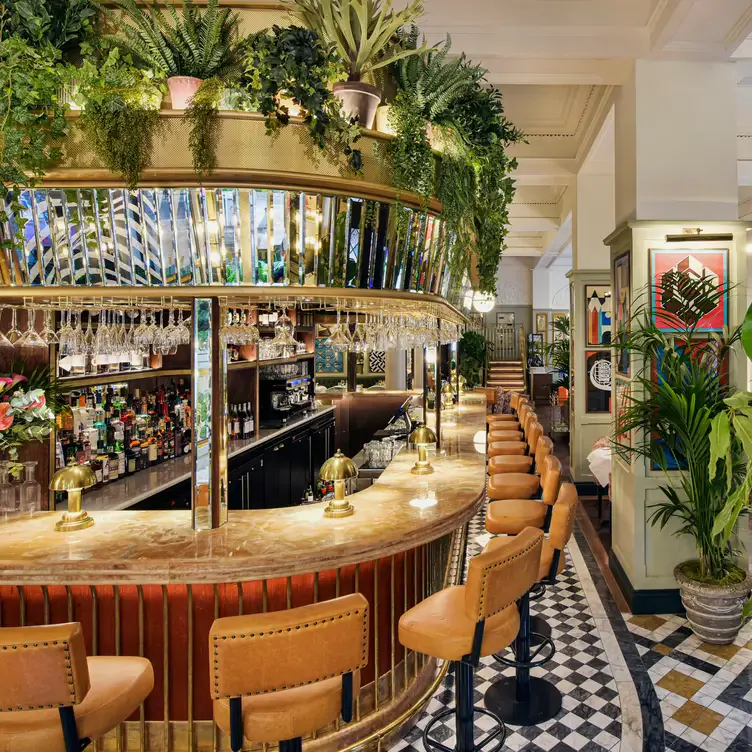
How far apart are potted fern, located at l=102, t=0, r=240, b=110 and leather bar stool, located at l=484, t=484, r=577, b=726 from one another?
2563 millimetres

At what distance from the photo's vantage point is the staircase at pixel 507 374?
1877 centimetres

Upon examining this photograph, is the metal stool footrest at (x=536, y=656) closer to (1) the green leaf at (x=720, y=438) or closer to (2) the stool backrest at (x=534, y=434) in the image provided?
(1) the green leaf at (x=720, y=438)

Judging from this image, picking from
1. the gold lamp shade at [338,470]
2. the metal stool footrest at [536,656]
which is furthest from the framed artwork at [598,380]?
the gold lamp shade at [338,470]

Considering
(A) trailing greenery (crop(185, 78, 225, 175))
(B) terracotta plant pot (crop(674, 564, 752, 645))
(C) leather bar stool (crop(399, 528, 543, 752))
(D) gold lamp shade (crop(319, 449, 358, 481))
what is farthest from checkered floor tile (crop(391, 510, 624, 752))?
(A) trailing greenery (crop(185, 78, 225, 175))

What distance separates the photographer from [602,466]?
19.5ft

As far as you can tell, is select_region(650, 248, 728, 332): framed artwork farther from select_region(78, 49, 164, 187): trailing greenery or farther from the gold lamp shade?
select_region(78, 49, 164, 187): trailing greenery

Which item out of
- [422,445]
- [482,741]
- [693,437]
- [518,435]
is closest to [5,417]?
[422,445]

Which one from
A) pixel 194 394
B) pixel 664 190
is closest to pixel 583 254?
pixel 664 190

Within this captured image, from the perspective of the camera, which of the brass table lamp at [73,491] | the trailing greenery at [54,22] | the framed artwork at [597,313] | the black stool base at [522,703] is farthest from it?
the framed artwork at [597,313]

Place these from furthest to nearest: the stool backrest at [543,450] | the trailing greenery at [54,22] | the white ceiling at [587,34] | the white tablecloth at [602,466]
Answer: the white tablecloth at [602,466], the stool backrest at [543,450], the white ceiling at [587,34], the trailing greenery at [54,22]

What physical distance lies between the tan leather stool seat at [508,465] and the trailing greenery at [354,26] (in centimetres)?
336

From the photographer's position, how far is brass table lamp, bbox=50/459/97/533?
8.21 ft

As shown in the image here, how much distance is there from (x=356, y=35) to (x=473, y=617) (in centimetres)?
239

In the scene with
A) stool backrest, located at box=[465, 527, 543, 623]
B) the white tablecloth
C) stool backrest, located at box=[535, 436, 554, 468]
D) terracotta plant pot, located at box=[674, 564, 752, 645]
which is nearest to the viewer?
stool backrest, located at box=[465, 527, 543, 623]
